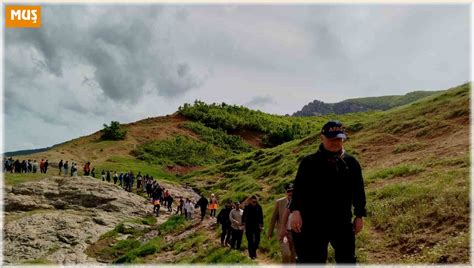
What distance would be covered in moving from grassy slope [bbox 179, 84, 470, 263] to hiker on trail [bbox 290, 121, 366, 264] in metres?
5.80

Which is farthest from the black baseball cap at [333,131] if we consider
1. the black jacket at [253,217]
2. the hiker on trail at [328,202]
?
the black jacket at [253,217]

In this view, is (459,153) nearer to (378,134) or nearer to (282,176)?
(378,134)

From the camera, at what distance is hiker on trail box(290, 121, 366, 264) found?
5625 millimetres

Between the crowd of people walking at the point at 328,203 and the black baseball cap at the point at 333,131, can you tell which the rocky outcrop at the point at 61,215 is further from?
the black baseball cap at the point at 333,131

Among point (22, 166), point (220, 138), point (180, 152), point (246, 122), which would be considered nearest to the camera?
point (22, 166)

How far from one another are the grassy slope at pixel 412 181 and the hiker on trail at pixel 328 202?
19.0ft

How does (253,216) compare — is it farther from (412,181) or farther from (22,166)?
(22,166)

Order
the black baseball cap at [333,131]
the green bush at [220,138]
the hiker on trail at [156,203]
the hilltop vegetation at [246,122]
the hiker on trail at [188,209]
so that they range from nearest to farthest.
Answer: the black baseball cap at [333,131]
the hiker on trail at [188,209]
the hiker on trail at [156,203]
the green bush at [220,138]
the hilltop vegetation at [246,122]

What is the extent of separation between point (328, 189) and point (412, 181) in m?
13.7

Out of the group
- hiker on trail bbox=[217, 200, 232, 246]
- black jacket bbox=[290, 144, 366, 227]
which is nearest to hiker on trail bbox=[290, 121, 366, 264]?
black jacket bbox=[290, 144, 366, 227]

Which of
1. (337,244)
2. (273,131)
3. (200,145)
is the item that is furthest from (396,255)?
(273,131)

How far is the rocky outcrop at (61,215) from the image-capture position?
989 inches

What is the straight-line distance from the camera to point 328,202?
18.5ft

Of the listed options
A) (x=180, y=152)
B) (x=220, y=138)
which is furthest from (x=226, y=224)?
(x=220, y=138)
